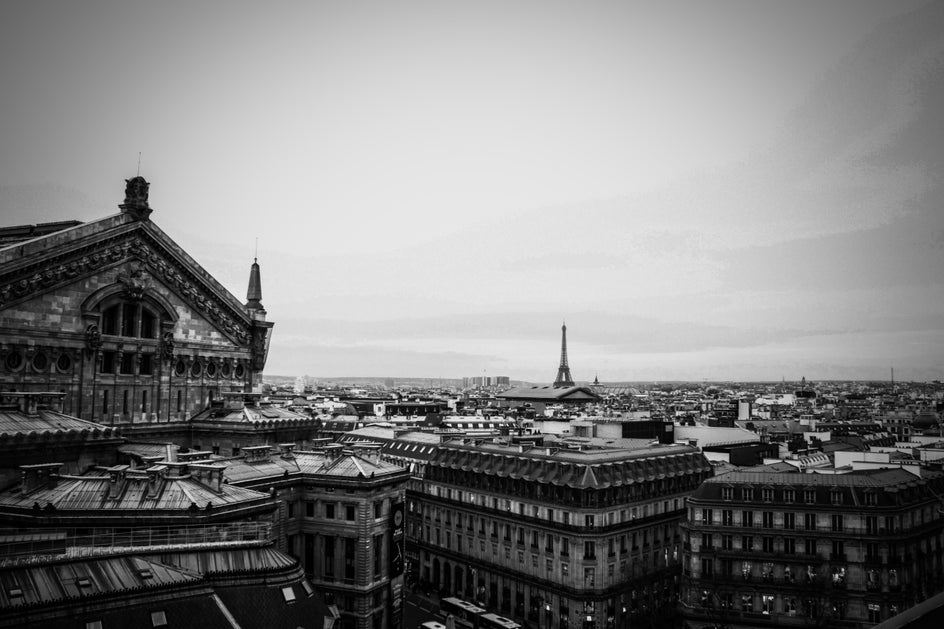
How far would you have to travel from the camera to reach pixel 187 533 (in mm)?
49219

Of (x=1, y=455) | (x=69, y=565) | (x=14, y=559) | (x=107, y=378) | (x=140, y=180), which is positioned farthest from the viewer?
(x=140, y=180)

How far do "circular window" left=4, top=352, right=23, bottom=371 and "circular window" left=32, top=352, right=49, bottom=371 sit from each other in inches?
39.4

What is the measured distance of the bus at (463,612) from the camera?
78.8 m

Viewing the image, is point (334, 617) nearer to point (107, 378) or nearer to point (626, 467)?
point (107, 378)

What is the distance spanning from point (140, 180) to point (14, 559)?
4375 cm

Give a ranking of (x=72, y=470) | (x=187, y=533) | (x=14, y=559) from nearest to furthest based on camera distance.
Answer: (x=14, y=559) < (x=187, y=533) < (x=72, y=470)

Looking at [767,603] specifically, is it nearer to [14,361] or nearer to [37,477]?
[37,477]

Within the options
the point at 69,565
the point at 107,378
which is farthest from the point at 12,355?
the point at 69,565

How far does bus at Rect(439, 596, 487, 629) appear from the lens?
78750 millimetres

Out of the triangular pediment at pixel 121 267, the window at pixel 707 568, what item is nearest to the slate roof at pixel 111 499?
the triangular pediment at pixel 121 267

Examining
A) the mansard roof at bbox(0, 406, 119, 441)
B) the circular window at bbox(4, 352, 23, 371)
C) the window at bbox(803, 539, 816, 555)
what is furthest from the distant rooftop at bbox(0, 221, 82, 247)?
the window at bbox(803, 539, 816, 555)

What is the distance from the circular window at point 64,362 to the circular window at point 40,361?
948 mm

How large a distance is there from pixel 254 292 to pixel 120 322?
17.6m

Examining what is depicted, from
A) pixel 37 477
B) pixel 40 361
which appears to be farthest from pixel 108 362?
pixel 37 477
